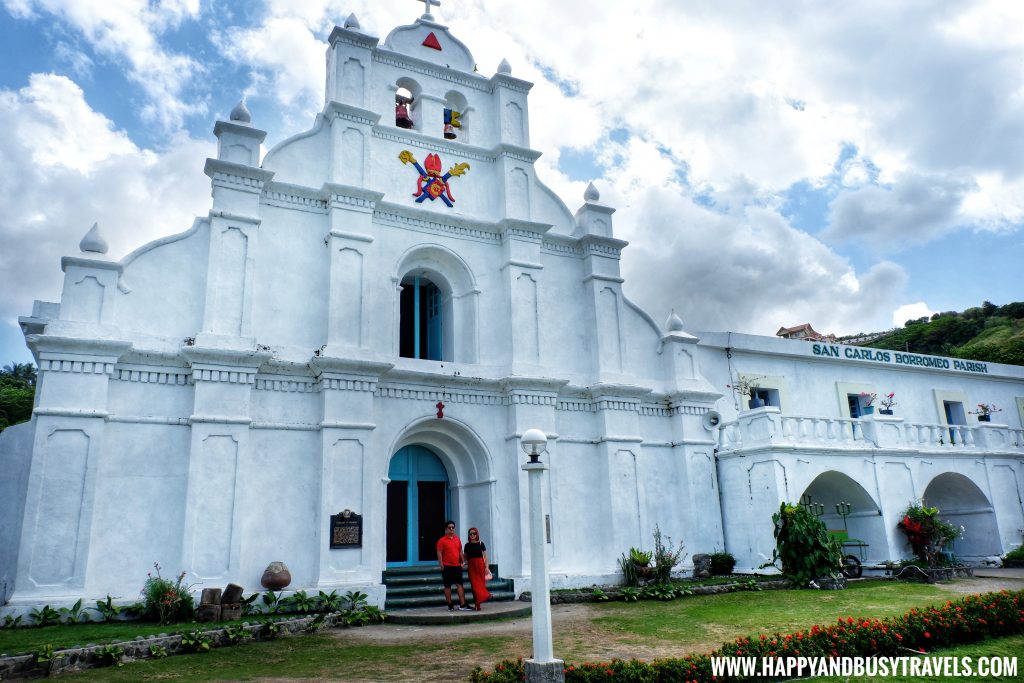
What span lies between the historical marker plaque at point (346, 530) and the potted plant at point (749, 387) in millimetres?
11456

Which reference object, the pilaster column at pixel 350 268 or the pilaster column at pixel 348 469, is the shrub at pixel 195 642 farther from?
the pilaster column at pixel 350 268

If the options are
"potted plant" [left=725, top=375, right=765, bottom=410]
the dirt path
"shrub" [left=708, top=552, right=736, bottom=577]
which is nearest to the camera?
the dirt path

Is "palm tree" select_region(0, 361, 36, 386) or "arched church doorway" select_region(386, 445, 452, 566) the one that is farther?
"palm tree" select_region(0, 361, 36, 386)

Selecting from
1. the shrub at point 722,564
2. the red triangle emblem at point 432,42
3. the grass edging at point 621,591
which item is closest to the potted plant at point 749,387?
the shrub at point 722,564

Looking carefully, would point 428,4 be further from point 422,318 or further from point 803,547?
point 803,547

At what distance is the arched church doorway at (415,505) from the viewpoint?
49.2ft

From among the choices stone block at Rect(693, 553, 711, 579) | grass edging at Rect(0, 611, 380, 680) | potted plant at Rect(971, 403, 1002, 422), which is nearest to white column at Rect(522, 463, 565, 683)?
grass edging at Rect(0, 611, 380, 680)

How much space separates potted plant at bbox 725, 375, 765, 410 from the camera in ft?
66.1

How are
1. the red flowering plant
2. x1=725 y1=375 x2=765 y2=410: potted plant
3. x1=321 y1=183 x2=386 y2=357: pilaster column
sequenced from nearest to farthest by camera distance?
x1=321 y1=183 x2=386 y2=357: pilaster column
the red flowering plant
x1=725 y1=375 x2=765 y2=410: potted plant

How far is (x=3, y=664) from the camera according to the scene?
25.5ft

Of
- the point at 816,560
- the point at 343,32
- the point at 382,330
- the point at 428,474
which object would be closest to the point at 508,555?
the point at 428,474

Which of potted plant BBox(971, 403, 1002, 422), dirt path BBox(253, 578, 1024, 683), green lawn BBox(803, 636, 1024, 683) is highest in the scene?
potted plant BBox(971, 403, 1002, 422)

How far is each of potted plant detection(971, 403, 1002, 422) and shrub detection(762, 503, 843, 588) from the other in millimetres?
13933

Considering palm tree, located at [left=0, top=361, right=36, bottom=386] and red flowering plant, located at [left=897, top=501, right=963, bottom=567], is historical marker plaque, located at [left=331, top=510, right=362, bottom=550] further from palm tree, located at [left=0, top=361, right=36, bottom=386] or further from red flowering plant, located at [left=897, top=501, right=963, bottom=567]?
palm tree, located at [left=0, top=361, right=36, bottom=386]
